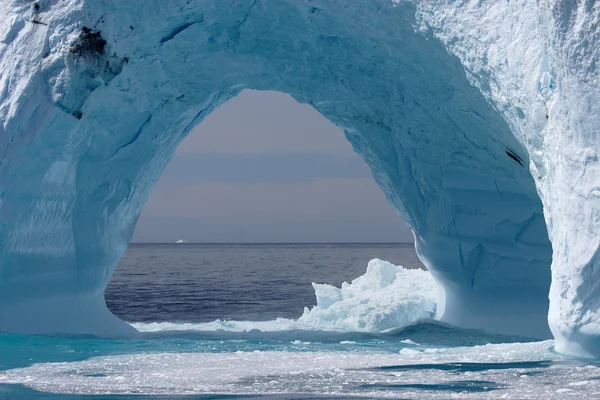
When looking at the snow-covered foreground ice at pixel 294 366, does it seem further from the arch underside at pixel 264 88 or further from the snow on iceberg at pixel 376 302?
the snow on iceberg at pixel 376 302

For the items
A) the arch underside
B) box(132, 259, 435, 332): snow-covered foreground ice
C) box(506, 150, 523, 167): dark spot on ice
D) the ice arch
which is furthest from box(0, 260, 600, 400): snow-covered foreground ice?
box(506, 150, 523, 167): dark spot on ice

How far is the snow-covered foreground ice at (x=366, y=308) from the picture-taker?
557 inches

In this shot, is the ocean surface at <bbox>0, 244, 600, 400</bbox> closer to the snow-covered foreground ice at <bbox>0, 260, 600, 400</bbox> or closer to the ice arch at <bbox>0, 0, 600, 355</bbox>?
the snow-covered foreground ice at <bbox>0, 260, 600, 400</bbox>

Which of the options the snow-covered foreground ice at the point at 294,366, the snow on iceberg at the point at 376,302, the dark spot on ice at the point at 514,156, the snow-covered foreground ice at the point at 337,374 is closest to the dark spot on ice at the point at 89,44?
the snow-covered foreground ice at the point at 294,366

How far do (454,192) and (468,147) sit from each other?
100 centimetres

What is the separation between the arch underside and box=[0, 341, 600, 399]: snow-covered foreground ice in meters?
3.28

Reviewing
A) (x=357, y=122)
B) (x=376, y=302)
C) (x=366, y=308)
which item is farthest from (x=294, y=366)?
(x=376, y=302)

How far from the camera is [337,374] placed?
6918mm

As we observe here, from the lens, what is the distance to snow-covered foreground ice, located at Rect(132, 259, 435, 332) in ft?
46.4

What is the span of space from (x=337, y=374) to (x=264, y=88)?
7321 mm

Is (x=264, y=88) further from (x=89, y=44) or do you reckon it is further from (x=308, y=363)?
(x=308, y=363)

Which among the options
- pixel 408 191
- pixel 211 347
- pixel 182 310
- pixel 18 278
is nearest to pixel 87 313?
pixel 18 278

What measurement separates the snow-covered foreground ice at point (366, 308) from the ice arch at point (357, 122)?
1.42m

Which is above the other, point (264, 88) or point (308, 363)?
point (264, 88)
